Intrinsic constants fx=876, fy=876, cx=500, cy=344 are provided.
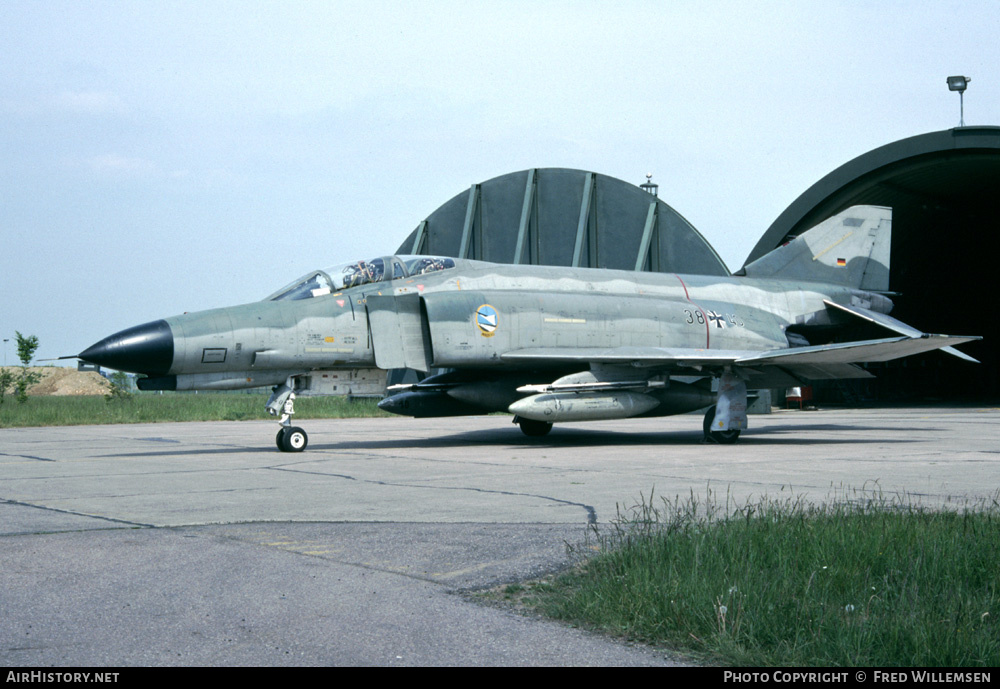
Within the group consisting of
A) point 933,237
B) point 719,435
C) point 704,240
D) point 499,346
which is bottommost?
point 719,435

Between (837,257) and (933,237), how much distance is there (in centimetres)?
1939

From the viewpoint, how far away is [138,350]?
1141 cm

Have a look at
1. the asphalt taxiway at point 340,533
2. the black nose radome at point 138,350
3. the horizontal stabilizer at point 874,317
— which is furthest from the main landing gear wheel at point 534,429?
the black nose radome at point 138,350

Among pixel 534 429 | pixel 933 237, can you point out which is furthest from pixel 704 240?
pixel 534 429

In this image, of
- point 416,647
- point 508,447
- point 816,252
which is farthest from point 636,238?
point 416,647

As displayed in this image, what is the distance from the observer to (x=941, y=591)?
4.05 metres

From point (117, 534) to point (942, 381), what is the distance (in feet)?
149

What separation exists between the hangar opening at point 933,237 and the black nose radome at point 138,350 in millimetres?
15804

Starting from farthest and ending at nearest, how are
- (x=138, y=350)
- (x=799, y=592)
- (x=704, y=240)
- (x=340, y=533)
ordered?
1. (x=704, y=240)
2. (x=138, y=350)
3. (x=340, y=533)
4. (x=799, y=592)

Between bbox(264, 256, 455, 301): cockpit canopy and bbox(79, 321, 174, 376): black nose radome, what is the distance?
2.03 m

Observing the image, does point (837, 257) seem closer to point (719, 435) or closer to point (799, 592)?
point (719, 435)

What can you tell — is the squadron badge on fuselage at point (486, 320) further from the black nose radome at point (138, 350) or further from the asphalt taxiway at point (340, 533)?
the black nose radome at point (138, 350)
